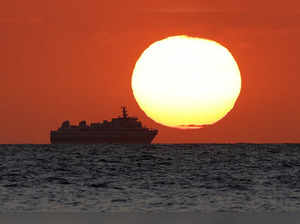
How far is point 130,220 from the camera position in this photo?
54.1 feet

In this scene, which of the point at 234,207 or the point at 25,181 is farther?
the point at 25,181

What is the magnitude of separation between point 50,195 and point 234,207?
24.7 ft

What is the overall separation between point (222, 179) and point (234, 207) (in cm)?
1786

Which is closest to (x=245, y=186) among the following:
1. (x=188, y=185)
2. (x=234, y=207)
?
(x=188, y=185)

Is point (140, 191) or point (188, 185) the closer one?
point (140, 191)

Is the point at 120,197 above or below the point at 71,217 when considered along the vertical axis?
above

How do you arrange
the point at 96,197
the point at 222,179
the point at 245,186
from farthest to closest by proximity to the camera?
the point at 222,179
the point at 245,186
the point at 96,197

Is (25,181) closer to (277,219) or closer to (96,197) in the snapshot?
(96,197)

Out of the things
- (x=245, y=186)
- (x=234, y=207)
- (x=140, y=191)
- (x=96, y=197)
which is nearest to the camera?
(x=234, y=207)

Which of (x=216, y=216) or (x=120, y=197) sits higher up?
(x=120, y=197)

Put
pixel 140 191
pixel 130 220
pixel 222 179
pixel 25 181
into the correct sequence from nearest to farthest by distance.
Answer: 1. pixel 130 220
2. pixel 140 191
3. pixel 25 181
4. pixel 222 179

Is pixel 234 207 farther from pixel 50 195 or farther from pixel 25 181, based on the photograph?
pixel 25 181

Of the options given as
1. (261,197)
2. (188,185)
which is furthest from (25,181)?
(261,197)

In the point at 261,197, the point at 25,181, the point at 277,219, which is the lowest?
the point at 277,219
